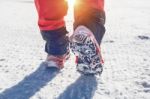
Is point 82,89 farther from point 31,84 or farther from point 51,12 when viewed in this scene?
point 51,12

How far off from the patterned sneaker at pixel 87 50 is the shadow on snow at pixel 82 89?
0.15 ft

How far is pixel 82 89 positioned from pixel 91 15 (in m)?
0.42

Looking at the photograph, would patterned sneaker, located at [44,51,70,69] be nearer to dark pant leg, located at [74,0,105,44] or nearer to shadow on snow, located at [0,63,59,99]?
shadow on snow, located at [0,63,59,99]

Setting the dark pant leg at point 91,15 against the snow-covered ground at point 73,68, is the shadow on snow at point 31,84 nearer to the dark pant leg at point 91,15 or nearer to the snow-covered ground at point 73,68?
the snow-covered ground at point 73,68

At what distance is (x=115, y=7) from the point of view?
17.8 feet

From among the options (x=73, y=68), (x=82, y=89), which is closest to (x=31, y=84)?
(x=82, y=89)

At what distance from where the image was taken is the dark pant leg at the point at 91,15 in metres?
2.37

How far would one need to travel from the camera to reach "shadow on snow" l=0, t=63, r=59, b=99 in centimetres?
213

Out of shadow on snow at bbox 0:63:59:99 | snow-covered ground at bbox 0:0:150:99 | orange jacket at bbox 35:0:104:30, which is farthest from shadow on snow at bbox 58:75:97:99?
orange jacket at bbox 35:0:104:30

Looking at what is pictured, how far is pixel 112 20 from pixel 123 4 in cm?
124

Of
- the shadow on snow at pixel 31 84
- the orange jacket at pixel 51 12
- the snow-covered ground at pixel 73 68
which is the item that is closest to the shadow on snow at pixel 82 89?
the snow-covered ground at pixel 73 68

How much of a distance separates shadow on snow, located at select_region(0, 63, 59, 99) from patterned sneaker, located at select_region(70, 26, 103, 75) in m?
0.21

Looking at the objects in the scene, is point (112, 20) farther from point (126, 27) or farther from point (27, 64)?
point (27, 64)

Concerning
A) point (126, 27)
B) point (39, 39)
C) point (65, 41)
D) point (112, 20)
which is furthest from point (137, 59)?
point (112, 20)
